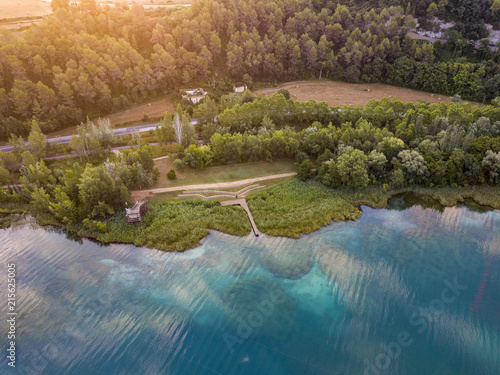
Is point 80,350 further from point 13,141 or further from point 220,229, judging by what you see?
point 13,141

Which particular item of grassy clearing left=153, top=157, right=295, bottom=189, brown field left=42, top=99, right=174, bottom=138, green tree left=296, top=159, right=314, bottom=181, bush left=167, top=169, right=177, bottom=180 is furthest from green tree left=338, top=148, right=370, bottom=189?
brown field left=42, top=99, right=174, bottom=138

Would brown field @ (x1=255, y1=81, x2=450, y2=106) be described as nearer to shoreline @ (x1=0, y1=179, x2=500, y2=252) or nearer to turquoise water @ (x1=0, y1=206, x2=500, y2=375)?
shoreline @ (x1=0, y1=179, x2=500, y2=252)

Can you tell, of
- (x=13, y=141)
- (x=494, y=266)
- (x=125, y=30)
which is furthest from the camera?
(x=125, y=30)

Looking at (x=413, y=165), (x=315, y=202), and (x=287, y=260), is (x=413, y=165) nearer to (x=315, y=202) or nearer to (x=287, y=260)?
(x=315, y=202)

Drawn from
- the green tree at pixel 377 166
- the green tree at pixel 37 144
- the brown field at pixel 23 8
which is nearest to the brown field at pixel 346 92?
the green tree at pixel 377 166

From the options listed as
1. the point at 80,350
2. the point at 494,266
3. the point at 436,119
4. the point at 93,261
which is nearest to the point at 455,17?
the point at 436,119

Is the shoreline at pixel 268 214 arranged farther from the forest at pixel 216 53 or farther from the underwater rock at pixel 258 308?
the forest at pixel 216 53
